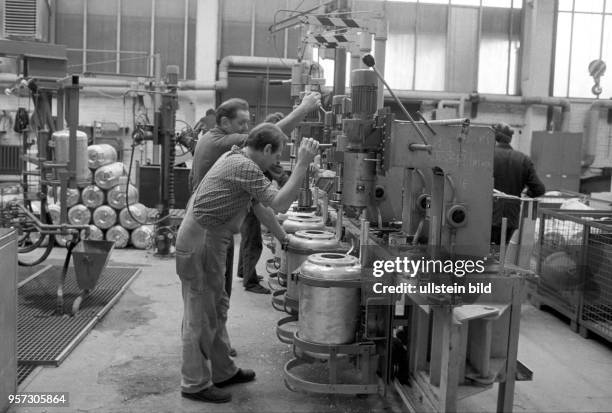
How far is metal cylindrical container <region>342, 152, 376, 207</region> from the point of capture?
2.82 m

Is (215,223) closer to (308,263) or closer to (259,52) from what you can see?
(308,263)

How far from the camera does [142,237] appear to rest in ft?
22.7

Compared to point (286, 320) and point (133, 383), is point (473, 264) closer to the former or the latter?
A: point (286, 320)

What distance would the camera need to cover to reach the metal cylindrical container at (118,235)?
6.89 m

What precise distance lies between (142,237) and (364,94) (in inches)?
184

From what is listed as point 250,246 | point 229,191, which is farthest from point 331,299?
point 250,246

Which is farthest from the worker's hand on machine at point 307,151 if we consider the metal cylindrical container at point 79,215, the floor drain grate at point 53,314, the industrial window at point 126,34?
the industrial window at point 126,34

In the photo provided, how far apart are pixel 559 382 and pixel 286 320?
159 cm

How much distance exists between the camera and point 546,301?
4914mm

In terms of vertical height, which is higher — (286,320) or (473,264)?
(473,264)

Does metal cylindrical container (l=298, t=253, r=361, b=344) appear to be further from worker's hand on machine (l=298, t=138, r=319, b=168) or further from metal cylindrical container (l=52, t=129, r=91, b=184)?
metal cylindrical container (l=52, t=129, r=91, b=184)

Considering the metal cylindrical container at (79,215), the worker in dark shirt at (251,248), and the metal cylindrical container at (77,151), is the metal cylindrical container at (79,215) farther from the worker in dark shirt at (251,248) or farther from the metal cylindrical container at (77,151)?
the worker in dark shirt at (251,248)

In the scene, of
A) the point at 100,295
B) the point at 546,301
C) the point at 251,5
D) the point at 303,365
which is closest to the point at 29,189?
the point at 100,295

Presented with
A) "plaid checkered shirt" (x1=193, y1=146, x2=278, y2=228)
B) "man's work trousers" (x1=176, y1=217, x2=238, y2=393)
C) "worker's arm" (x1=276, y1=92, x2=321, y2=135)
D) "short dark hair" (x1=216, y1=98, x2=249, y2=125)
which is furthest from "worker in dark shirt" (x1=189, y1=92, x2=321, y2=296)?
"plaid checkered shirt" (x1=193, y1=146, x2=278, y2=228)
